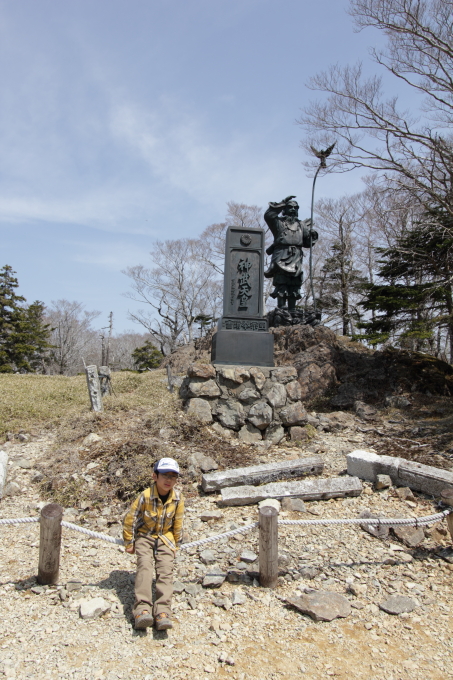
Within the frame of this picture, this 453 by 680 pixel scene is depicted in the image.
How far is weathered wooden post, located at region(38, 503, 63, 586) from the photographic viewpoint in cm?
280

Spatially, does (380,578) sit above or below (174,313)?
below

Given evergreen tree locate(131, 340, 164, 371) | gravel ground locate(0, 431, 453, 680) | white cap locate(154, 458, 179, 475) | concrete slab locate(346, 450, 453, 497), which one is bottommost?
gravel ground locate(0, 431, 453, 680)

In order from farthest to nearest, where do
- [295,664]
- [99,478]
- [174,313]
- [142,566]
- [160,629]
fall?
1. [174,313]
2. [99,478]
3. [142,566]
4. [160,629]
5. [295,664]

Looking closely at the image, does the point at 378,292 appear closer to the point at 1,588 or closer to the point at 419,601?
the point at 419,601

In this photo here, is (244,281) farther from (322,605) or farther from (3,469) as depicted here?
(322,605)

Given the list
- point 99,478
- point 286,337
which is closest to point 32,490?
point 99,478

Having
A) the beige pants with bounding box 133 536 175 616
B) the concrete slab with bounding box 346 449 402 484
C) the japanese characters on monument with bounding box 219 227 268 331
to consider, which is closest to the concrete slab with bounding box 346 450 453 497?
the concrete slab with bounding box 346 449 402 484

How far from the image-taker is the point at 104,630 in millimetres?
2504

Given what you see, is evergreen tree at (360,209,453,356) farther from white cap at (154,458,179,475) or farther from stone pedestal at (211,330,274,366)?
white cap at (154,458,179,475)

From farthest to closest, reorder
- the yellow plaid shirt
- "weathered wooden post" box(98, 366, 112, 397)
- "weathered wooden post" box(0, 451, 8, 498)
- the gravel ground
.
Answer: "weathered wooden post" box(98, 366, 112, 397), "weathered wooden post" box(0, 451, 8, 498), the yellow plaid shirt, the gravel ground

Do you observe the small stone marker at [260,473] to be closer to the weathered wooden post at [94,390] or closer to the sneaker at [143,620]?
the sneaker at [143,620]

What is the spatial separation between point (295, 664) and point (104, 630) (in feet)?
3.67

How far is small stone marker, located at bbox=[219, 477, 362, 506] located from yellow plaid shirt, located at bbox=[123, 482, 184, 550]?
4.20 ft

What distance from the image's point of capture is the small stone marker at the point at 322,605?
269 centimetres
